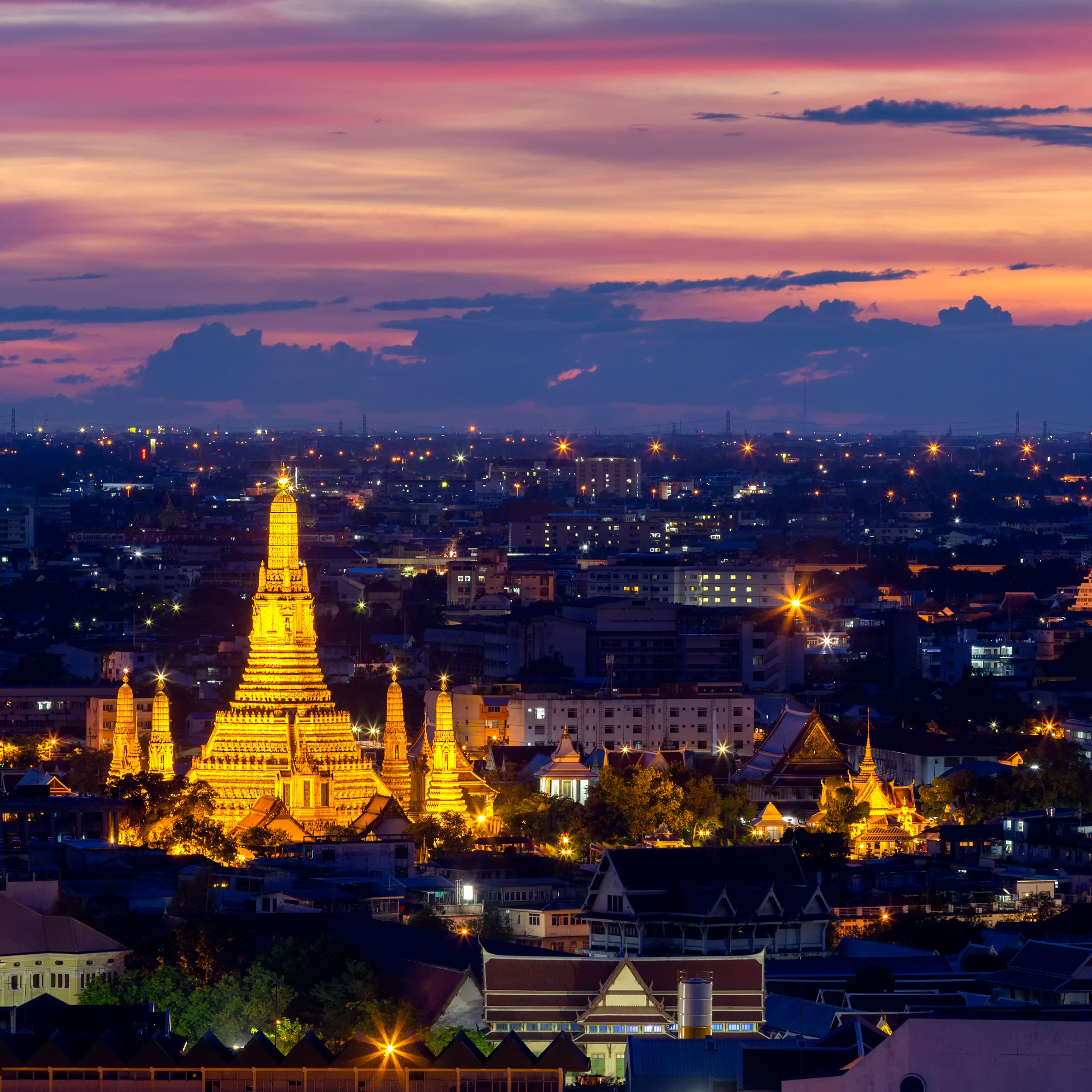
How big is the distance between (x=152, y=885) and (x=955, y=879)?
1409 cm

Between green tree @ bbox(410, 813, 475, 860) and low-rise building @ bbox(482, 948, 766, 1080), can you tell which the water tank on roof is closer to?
low-rise building @ bbox(482, 948, 766, 1080)

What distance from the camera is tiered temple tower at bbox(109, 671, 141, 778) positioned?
88375 mm

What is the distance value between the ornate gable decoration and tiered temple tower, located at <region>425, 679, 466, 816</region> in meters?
10.7

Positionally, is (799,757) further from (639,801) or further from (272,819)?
(272,819)

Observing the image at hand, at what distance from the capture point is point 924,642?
13962 centimetres

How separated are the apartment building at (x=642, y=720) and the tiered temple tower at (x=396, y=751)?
17.3 metres

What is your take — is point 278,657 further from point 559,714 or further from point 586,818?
point 559,714

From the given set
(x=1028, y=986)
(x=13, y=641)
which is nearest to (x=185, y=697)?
(x=13, y=641)

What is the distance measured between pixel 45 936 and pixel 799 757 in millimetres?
33800

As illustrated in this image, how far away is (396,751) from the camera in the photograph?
87.2 m

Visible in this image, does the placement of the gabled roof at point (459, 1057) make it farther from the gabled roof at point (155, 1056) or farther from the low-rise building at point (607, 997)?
the gabled roof at point (155, 1056)

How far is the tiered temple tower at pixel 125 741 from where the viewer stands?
88375 mm

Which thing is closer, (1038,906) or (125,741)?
(1038,906)

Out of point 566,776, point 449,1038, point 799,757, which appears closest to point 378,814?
point 566,776
